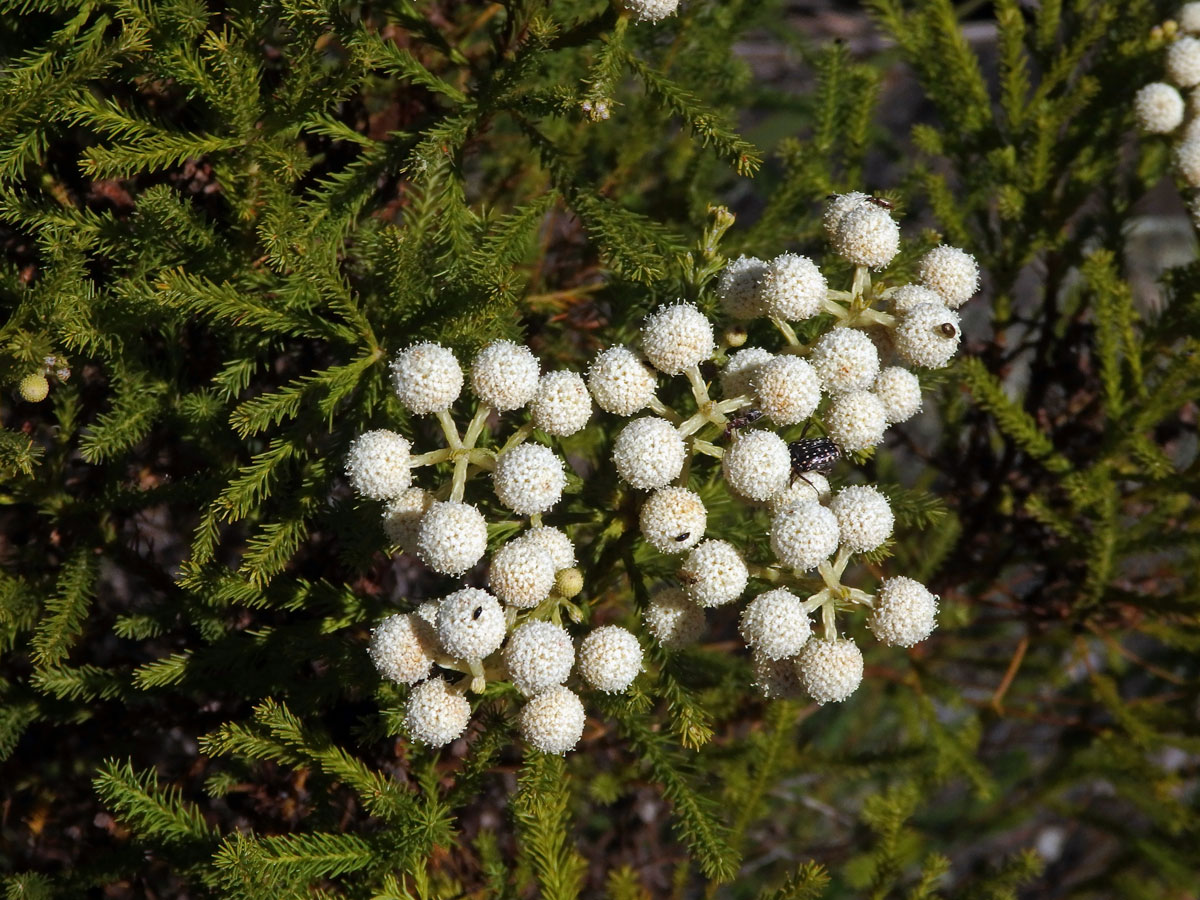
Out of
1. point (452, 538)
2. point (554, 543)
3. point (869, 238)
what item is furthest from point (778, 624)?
point (869, 238)

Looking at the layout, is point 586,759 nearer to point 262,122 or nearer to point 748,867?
point 748,867

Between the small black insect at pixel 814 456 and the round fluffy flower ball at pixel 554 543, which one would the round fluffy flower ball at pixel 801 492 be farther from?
the round fluffy flower ball at pixel 554 543

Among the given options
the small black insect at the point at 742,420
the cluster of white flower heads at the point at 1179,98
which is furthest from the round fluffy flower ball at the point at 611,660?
the cluster of white flower heads at the point at 1179,98

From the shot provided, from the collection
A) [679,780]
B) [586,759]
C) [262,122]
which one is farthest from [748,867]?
[262,122]

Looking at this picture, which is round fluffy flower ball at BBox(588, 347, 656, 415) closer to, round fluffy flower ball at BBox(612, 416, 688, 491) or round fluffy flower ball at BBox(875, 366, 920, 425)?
round fluffy flower ball at BBox(612, 416, 688, 491)

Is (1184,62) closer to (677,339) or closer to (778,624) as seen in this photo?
(677,339)

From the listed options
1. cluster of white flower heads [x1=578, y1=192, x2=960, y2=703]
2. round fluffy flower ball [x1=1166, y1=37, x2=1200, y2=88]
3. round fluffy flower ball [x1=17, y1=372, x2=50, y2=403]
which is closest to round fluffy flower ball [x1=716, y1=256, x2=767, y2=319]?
cluster of white flower heads [x1=578, y1=192, x2=960, y2=703]
